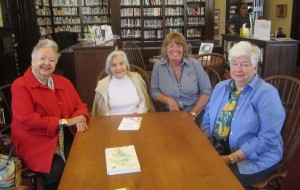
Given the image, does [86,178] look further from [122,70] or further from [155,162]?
[122,70]

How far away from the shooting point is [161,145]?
5.08 feet

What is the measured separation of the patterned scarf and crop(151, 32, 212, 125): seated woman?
0.63 meters

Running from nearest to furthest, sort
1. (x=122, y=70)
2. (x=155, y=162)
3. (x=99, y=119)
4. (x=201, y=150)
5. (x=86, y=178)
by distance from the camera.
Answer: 1. (x=86, y=178)
2. (x=155, y=162)
3. (x=201, y=150)
4. (x=99, y=119)
5. (x=122, y=70)

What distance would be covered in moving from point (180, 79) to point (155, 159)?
124 cm

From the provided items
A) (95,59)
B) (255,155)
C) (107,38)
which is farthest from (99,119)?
(107,38)

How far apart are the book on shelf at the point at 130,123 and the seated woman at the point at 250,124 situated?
20.6 inches

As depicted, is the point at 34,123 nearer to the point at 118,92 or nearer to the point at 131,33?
the point at 118,92

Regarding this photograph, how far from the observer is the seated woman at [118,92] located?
2317 mm

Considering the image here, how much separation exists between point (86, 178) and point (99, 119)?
0.77 metres

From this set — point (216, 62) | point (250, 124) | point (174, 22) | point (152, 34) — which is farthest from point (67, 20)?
point (250, 124)

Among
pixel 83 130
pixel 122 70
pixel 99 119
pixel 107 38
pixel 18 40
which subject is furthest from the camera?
pixel 18 40

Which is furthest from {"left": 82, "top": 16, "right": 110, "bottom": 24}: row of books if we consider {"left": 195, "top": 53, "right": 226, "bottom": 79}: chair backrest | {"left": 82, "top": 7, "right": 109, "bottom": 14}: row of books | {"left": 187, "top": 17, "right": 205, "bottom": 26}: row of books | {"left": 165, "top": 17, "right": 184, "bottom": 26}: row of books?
{"left": 195, "top": 53, "right": 226, "bottom": 79}: chair backrest

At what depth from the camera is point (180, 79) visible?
99.7 inches

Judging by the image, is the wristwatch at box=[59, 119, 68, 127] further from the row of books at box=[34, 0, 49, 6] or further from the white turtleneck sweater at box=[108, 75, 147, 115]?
the row of books at box=[34, 0, 49, 6]
